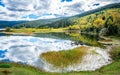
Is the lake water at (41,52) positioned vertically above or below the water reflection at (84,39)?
above

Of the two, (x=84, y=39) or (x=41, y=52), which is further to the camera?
(x=84, y=39)

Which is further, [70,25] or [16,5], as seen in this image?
[70,25]

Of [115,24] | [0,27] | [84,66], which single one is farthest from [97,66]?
[0,27]

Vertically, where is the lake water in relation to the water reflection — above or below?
above

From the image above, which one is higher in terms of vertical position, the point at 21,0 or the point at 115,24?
the point at 21,0

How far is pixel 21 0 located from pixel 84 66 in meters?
142

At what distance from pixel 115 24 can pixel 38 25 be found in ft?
265

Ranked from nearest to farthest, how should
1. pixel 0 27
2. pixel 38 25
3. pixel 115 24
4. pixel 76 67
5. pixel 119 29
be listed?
pixel 76 67 → pixel 119 29 → pixel 115 24 → pixel 0 27 → pixel 38 25

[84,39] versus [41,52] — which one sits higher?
[41,52]

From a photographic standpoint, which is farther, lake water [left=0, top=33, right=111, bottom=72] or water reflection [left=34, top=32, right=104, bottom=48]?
water reflection [left=34, top=32, right=104, bottom=48]

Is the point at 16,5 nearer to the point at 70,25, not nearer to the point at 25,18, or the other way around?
the point at 25,18

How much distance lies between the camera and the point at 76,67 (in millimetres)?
36969

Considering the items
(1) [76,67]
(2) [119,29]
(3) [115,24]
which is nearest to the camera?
(1) [76,67]

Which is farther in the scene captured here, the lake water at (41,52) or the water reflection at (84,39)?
the water reflection at (84,39)
